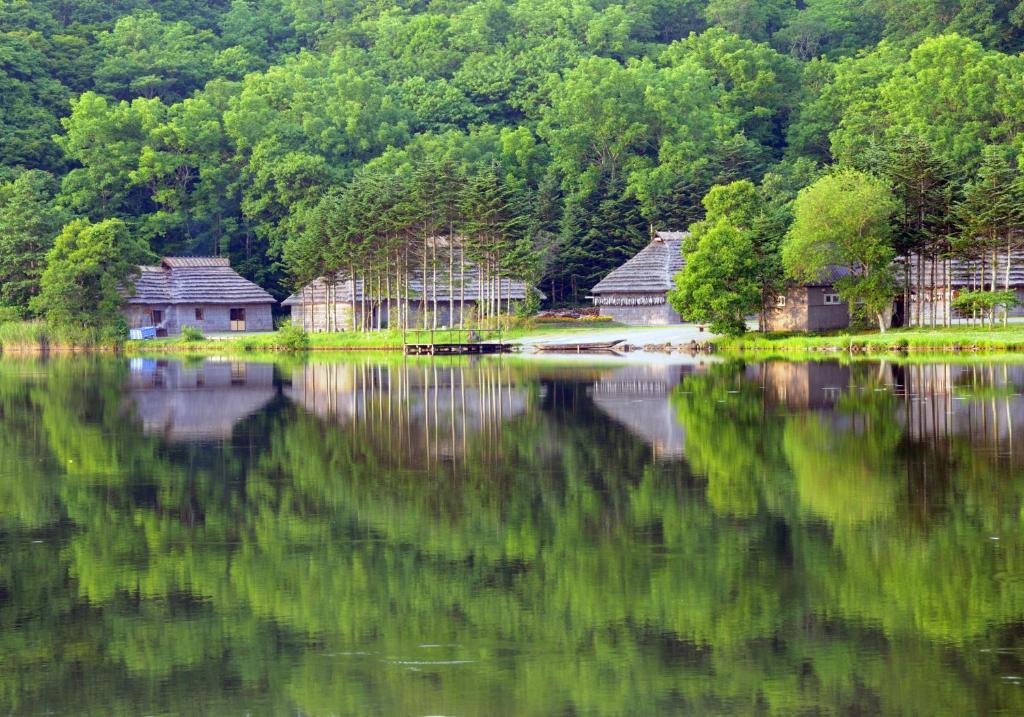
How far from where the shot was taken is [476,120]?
115000 mm

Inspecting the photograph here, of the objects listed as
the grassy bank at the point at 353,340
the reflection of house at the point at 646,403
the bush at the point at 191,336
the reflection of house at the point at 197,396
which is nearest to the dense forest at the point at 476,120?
the grassy bank at the point at 353,340

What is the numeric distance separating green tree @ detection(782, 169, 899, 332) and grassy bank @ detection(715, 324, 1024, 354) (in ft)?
7.18

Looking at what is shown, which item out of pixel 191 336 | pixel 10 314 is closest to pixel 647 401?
pixel 191 336

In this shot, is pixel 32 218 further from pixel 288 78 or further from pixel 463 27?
pixel 463 27

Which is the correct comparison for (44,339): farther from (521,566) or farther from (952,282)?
(521,566)

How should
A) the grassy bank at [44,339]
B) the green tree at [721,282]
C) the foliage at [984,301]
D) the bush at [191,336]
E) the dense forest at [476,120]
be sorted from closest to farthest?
the foliage at [984,301] → the green tree at [721,282] → the grassy bank at [44,339] → the bush at [191,336] → the dense forest at [476,120]

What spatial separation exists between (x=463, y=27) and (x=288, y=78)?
2385 cm

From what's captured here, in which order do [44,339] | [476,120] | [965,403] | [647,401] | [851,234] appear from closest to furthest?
[965,403] < [647,401] < [851,234] < [44,339] < [476,120]

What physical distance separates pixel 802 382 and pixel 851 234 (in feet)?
76.5

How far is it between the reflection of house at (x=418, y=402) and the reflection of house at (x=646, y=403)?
2.35 metres

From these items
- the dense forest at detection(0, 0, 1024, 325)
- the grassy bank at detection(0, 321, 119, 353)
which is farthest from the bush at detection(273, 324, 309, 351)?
the grassy bank at detection(0, 321, 119, 353)

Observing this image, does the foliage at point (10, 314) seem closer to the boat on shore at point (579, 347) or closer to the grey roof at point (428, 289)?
the grey roof at point (428, 289)

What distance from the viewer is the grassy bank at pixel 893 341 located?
56.8m

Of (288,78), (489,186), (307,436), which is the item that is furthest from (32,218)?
(307,436)
